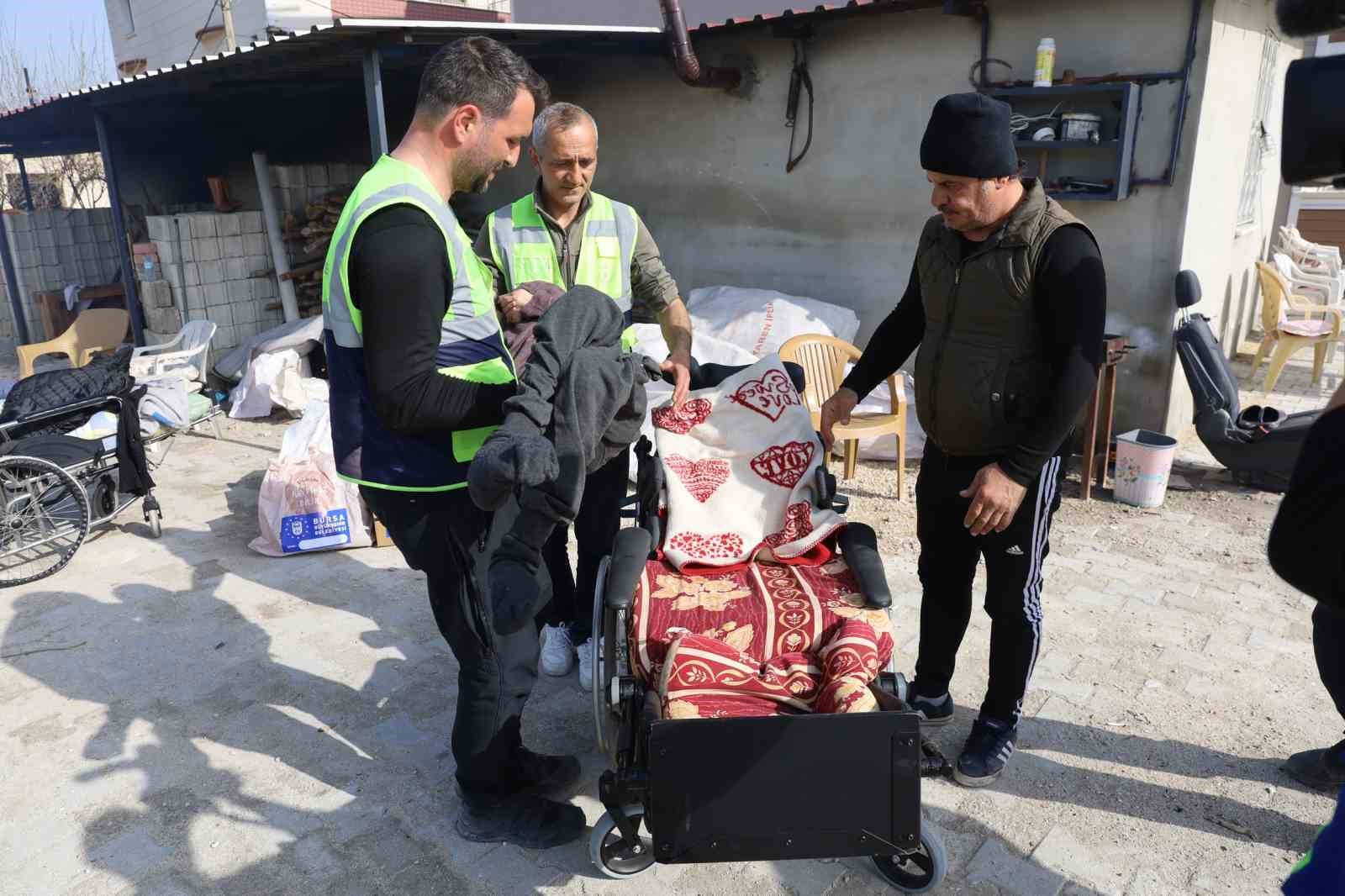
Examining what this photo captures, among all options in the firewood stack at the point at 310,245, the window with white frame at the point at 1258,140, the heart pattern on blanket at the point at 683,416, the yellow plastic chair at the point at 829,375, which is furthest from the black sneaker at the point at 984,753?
the firewood stack at the point at 310,245

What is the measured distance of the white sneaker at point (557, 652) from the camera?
3.25 metres

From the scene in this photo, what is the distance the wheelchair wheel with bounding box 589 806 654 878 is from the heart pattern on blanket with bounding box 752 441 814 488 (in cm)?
118

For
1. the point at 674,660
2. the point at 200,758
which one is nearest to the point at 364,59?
the point at 200,758

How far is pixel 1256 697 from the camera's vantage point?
3.07m

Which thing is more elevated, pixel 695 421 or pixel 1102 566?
pixel 695 421

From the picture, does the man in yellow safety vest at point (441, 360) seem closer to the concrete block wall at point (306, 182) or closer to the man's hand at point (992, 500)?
the man's hand at point (992, 500)

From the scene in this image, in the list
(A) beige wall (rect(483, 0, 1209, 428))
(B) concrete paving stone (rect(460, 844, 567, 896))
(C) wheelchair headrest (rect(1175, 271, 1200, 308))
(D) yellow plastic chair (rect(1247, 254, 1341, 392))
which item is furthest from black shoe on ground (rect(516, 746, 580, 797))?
(D) yellow plastic chair (rect(1247, 254, 1341, 392))

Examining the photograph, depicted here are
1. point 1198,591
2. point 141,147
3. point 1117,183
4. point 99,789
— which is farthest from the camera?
point 141,147

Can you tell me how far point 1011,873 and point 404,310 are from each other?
2.05 meters

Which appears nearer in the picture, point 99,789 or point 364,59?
point 99,789

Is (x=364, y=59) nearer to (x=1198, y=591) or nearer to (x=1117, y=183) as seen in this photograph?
(x=1117, y=183)

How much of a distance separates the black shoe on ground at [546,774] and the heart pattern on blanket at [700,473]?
3.04 feet

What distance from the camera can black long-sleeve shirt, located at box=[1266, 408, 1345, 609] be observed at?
3.04 ft

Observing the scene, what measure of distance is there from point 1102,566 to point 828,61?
156 inches
